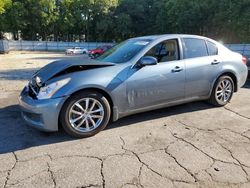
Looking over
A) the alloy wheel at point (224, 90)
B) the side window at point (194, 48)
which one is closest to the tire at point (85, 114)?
the side window at point (194, 48)

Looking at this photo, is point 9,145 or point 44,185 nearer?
point 44,185

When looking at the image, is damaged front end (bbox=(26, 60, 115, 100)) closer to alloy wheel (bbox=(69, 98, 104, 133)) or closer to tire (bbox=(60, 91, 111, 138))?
tire (bbox=(60, 91, 111, 138))

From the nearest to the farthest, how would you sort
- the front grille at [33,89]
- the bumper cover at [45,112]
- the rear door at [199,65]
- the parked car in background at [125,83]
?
the bumper cover at [45,112] < the parked car in background at [125,83] < the front grille at [33,89] < the rear door at [199,65]

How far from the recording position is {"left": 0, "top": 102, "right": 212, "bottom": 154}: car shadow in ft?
11.8

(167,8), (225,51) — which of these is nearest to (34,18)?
(167,8)

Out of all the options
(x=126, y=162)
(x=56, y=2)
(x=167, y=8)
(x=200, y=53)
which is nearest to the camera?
(x=126, y=162)

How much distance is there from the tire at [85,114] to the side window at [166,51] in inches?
51.3

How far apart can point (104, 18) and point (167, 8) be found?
11.8 m

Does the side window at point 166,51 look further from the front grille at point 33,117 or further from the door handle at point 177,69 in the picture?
the front grille at point 33,117

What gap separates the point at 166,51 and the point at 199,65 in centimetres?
72

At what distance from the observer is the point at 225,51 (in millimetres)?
5184

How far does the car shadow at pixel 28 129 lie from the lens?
3.61 metres

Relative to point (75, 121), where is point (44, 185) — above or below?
below

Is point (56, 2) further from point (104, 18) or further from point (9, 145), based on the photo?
point (9, 145)
